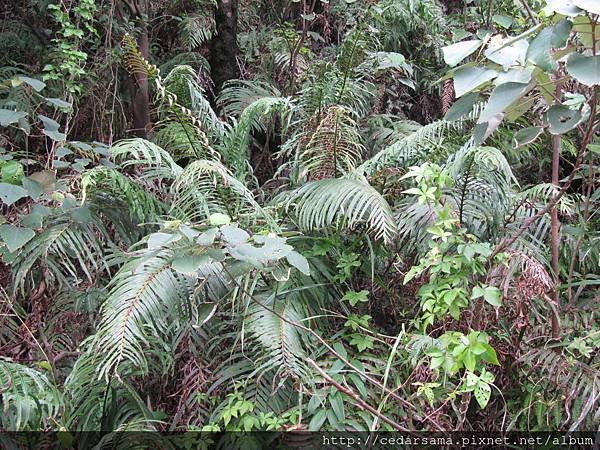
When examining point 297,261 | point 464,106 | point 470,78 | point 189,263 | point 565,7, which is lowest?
point 297,261

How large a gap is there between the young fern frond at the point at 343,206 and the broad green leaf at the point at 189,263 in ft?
2.27

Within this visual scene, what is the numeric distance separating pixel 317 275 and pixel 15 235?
1185mm

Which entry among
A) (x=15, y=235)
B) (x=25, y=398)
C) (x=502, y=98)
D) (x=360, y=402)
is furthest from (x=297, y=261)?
(x=15, y=235)

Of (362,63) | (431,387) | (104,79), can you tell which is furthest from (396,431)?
(104,79)

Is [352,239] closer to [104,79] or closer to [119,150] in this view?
[119,150]

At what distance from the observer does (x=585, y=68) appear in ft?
3.75

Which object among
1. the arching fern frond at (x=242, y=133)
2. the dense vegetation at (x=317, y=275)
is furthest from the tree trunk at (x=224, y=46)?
the arching fern frond at (x=242, y=133)

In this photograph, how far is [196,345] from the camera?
7.55 feet

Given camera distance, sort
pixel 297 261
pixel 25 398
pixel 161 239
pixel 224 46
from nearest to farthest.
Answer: pixel 161 239, pixel 297 261, pixel 25 398, pixel 224 46

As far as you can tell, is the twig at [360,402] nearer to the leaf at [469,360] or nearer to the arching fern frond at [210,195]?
the leaf at [469,360]

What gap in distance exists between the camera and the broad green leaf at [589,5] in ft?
3.39

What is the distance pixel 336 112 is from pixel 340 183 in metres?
0.33

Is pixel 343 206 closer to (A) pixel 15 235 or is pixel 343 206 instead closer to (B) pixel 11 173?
(A) pixel 15 235

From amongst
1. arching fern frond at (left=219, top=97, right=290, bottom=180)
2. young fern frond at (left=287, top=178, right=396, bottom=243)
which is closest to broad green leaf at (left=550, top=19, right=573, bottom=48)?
young fern frond at (left=287, top=178, right=396, bottom=243)
